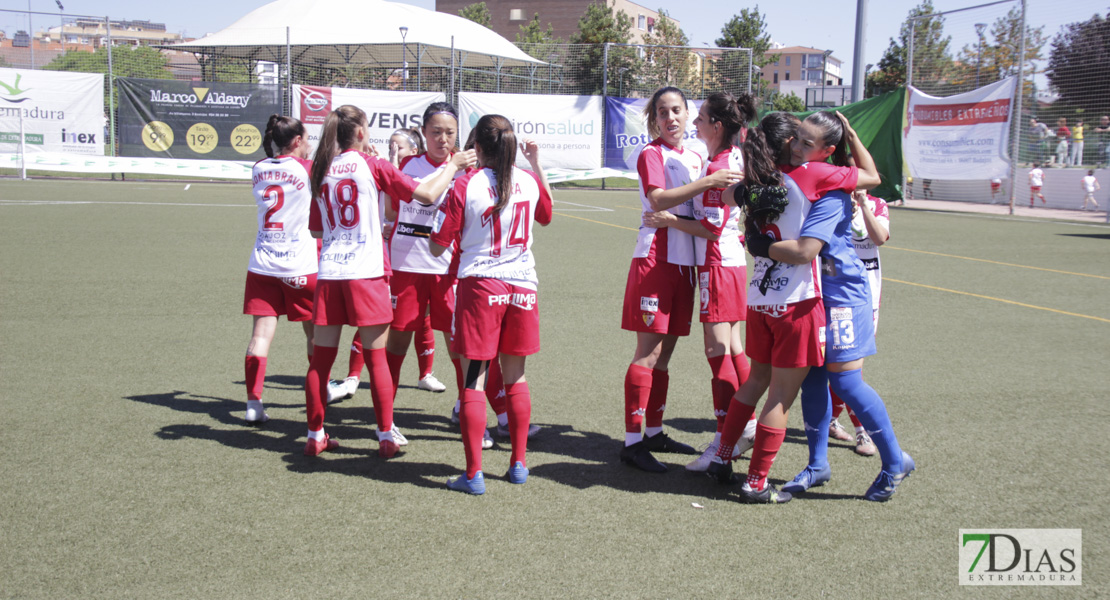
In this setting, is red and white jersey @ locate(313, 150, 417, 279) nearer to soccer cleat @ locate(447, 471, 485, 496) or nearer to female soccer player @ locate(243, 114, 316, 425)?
female soccer player @ locate(243, 114, 316, 425)

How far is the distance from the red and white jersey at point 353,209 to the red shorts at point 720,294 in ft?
5.50

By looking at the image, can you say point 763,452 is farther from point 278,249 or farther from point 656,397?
point 278,249

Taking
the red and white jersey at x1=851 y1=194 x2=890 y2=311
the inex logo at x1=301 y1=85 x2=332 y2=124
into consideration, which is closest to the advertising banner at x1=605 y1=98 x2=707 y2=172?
the inex logo at x1=301 y1=85 x2=332 y2=124

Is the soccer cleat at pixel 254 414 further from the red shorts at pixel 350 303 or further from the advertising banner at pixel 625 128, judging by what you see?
the advertising banner at pixel 625 128

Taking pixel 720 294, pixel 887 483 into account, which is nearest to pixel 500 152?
pixel 720 294

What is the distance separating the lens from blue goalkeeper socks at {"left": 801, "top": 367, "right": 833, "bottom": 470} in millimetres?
4062

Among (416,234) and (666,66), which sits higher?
(666,66)

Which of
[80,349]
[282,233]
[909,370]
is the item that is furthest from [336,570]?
[909,370]

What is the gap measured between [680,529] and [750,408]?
2.56ft

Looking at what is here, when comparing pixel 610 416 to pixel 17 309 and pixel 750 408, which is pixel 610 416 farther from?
pixel 17 309

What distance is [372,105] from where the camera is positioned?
85.5ft

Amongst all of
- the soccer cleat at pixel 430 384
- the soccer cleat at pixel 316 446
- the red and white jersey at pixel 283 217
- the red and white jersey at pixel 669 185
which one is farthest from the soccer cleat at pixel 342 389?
the red and white jersey at pixel 669 185

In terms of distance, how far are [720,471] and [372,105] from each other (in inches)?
944

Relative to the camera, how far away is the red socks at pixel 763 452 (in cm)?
382
